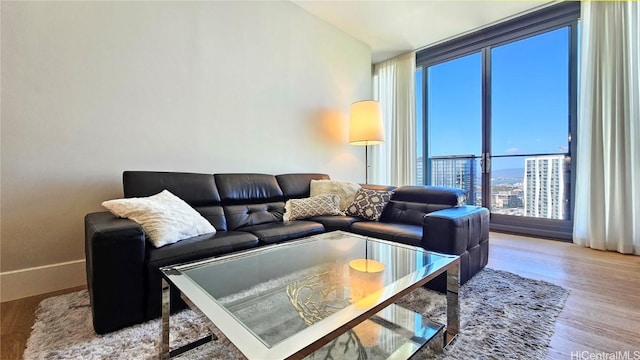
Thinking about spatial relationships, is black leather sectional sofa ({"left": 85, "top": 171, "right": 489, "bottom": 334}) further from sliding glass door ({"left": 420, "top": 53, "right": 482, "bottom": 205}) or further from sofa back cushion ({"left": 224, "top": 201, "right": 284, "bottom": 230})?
sliding glass door ({"left": 420, "top": 53, "right": 482, "bottom": 205})

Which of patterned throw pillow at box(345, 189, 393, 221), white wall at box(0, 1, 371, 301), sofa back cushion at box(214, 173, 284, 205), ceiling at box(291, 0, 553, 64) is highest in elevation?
ceiling at box(291, 0, 553, 64)

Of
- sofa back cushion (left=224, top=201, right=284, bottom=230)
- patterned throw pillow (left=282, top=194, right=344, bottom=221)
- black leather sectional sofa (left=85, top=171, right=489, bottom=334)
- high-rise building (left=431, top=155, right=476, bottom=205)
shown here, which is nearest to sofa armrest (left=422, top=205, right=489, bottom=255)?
black leather sectional sofa (left=85, top=171, right=489, bottom=334)

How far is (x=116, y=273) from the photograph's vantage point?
135 cm

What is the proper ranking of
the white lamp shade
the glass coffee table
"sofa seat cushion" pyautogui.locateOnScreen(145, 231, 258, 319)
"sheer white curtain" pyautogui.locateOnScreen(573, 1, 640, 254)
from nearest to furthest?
1. the glass coffee table
2. "sofa seat cushion" pyautogui.locateOnScreen(145, 231, 258, 319)
3. "sheer white curtain" pyautogui.locateOnScreen(573, 1, 640, 254)
4. the white lamp shade

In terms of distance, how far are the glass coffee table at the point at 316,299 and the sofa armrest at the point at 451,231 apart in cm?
32

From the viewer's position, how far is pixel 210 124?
264 cm

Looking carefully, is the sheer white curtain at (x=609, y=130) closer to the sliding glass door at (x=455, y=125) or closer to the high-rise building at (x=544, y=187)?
the high-rise building at (x=544, y=187)

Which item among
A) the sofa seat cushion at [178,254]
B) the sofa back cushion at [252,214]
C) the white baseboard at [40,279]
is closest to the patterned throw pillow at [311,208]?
the sofa back cushion at [252,214]

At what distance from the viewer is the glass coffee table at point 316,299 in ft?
2.58

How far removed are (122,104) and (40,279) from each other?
139 cm

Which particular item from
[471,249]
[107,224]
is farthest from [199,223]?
[471,249]

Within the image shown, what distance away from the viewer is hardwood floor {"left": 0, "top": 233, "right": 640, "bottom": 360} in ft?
4.09

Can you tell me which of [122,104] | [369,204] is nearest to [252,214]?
[369,204]

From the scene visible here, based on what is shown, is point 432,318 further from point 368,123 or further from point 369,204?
point 368,123
